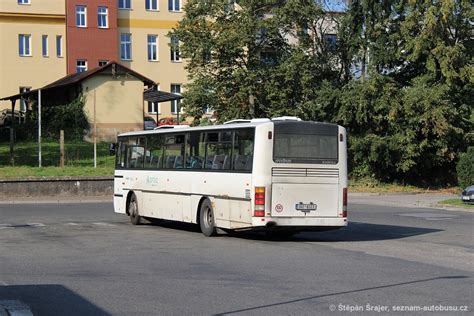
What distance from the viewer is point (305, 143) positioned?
16.2 m

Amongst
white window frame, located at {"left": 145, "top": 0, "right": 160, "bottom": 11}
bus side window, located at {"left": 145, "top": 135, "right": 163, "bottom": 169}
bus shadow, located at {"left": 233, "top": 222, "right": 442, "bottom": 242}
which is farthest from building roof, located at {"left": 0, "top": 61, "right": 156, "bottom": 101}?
bus shadow, located at {"left": 233, "top": 222, "right": 442, "bottom": 242}

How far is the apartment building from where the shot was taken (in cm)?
6253

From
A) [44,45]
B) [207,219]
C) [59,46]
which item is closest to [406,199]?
[207,219]

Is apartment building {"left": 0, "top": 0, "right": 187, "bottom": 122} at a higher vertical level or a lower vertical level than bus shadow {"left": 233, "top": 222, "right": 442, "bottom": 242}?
higher

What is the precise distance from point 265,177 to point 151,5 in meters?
53.9

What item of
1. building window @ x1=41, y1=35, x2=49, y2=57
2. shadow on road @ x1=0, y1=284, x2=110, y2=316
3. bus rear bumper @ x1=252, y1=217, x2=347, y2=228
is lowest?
shadow on road @ x1=0, y1=284, x2=110, y2=316

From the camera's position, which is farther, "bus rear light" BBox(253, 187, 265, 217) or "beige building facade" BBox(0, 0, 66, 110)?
"beige building facade" BBox(0, 0, 66, 110)

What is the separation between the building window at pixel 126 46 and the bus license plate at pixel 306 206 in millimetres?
52599

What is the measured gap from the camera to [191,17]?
40281mm

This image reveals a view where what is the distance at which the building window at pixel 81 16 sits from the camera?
210 ft

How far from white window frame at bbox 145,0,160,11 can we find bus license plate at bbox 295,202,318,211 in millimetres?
53563

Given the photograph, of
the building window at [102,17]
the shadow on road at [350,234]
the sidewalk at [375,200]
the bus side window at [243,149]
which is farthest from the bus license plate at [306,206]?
the building window at [102,17]

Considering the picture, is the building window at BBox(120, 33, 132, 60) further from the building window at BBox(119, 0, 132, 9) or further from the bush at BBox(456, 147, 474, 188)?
the bush at BBox(456, 147, 474, 188)

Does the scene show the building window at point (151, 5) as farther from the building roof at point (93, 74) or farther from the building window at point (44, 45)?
the building roof at point (93, 74)
